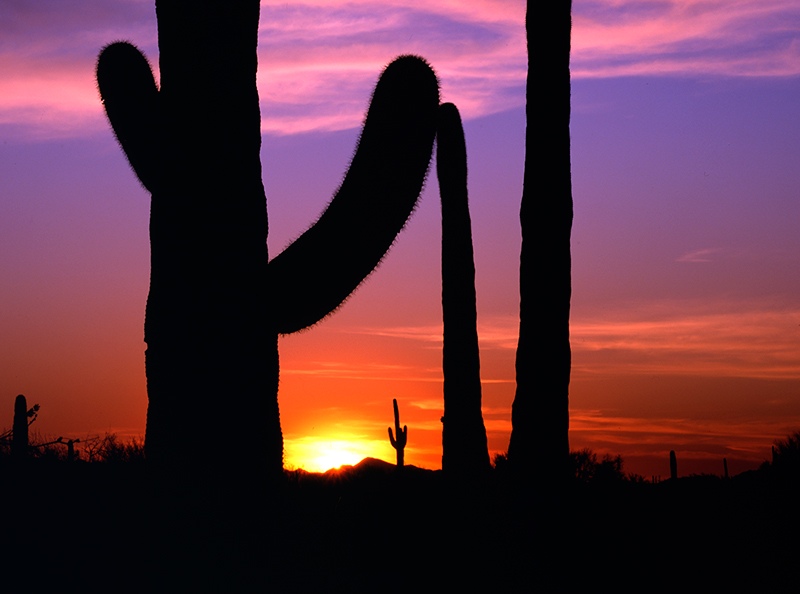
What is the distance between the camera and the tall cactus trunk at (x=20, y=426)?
1323cm

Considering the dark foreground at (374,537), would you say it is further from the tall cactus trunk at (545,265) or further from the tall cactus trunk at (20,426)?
the tall cactus trunk at (20,426)

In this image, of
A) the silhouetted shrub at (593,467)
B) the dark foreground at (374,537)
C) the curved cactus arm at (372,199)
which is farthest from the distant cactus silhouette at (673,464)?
the curved cactus arm at (372,199)

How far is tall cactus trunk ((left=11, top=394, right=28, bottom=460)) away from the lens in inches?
521

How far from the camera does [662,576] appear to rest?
7082mm

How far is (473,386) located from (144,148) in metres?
7.47

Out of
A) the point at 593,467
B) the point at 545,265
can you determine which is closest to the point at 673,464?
the point at 593,467

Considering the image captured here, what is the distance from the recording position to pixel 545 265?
8195 mm

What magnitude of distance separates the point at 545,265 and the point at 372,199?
8.69 feet

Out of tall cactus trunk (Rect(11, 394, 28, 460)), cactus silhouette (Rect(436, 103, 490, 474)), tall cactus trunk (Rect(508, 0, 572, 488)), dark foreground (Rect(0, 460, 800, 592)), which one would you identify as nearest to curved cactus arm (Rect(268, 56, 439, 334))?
dark foreground (Rect(0, 460, 800, 592))

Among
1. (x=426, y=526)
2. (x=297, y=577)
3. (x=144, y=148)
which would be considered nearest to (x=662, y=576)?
(x=426, y=526)

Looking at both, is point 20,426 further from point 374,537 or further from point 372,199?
point 372,199

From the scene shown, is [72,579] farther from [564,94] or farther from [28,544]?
[564,94]

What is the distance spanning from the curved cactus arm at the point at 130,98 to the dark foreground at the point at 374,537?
10.3ft

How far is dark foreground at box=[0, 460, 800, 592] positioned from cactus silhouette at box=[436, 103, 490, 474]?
2786mm
